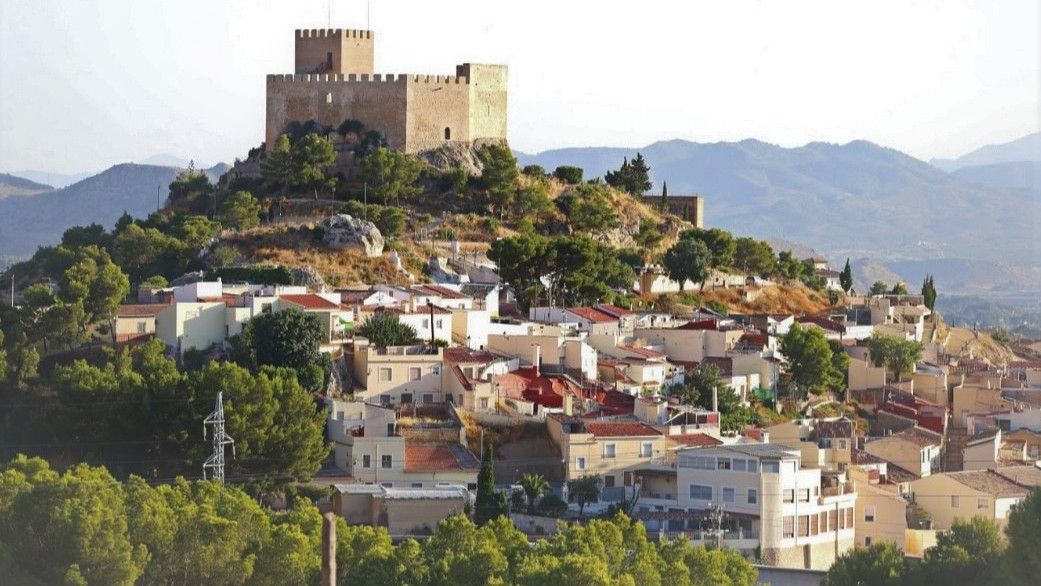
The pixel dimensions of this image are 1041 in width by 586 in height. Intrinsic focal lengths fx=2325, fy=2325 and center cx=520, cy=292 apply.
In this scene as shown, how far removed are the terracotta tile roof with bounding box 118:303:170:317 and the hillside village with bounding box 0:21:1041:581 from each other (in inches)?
3.3

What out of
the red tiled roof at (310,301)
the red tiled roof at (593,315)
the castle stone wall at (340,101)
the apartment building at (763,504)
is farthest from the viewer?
the castle stone wall at (340,101)

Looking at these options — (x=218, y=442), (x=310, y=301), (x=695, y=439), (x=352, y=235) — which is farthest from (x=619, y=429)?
(x=352, y=235)

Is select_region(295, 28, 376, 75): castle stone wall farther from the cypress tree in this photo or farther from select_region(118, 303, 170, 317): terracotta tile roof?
the cypress tree

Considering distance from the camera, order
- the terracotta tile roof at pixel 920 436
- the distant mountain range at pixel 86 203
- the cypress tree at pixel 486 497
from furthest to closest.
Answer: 1. the distant mountain range at pixel 86 203
2. the terracotta tile roof at pixel 920 436
3. the cypress tree at pixel 486 497

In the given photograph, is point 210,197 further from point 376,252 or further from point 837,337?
point 837,337

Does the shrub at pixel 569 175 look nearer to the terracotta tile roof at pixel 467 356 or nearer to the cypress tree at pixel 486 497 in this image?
the terracotta tile roof at pixel 467 356

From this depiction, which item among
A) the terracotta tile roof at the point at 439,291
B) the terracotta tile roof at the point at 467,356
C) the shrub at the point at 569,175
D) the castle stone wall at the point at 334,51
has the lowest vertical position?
the terracotta tile roof at the point at 467,356

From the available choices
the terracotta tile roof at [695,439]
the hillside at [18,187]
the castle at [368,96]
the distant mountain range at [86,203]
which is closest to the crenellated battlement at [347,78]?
the castle at [368,96]

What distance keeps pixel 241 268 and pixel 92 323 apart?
532cm

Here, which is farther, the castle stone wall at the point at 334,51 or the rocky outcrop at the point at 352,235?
the castle stone wall at the point at 334,51

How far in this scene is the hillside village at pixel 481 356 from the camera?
35.3 metres

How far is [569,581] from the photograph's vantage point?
1073 inches

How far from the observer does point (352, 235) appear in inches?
2015

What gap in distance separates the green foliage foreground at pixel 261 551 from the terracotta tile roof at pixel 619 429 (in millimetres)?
6181
